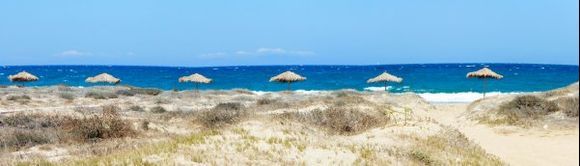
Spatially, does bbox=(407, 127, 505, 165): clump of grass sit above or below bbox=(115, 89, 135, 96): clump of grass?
above

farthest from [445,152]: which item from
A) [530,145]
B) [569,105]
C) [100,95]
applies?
[100,95]

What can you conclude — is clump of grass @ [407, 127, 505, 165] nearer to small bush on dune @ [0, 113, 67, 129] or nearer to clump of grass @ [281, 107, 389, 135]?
clump of grass @ [281, 107, 389, 135]

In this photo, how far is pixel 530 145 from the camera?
54.4ft

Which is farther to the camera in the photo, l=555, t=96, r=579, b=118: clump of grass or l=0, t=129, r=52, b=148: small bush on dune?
l=555, t=96, r=579, b=118: clump of grass

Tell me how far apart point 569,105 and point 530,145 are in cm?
481

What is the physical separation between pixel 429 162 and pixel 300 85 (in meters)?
57.6

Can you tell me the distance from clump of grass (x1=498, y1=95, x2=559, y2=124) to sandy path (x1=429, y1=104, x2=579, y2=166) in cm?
97

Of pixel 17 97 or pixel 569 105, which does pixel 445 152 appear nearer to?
pixel 569 105

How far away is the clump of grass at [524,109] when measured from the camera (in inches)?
805

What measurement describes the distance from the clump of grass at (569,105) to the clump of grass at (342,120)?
702 cm

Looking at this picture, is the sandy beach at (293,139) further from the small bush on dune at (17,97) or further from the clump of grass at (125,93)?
the clump of grass at (125,93)

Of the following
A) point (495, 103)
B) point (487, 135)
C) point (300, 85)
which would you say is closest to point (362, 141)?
point (487, 135)

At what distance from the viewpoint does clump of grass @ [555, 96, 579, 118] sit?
19.6 m

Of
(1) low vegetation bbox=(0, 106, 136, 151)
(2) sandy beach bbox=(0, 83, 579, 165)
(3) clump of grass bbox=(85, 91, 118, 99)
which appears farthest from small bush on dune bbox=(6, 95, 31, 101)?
(1) low vegetation bbox=(0, 106, 136, 151)
